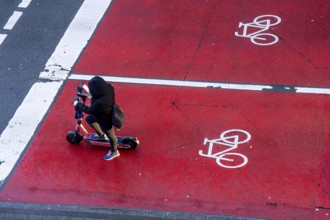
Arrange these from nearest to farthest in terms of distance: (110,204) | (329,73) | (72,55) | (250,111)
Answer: (110,204) → (250,111) → (329,73) → (72,55)

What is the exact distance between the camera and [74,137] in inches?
446

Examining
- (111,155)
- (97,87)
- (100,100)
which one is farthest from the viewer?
(111,155)

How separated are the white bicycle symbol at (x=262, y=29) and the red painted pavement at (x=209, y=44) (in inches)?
5.0

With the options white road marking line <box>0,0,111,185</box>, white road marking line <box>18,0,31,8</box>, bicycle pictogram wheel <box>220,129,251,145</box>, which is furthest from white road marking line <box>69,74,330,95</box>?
white road marking line <box>18,0,31,8</box>

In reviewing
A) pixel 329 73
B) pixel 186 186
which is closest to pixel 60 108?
pixel 186 186

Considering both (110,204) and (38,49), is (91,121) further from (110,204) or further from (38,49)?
(38,49)

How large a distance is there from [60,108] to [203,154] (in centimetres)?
337

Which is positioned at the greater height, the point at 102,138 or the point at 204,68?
the point at 204,68

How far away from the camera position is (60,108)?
12.4 m

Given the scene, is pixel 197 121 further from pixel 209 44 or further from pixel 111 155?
pixel 209 44

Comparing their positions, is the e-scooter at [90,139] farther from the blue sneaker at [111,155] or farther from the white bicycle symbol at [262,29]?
the white bicycle symbol at [262,29]

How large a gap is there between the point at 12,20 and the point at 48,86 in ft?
9.94

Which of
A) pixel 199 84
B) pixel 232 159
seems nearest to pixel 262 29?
pixel 199 84

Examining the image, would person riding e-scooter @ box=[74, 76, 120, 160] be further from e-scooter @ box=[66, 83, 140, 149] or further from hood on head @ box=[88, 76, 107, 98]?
e-scooter @ box=[66, 83, 140, 149]
